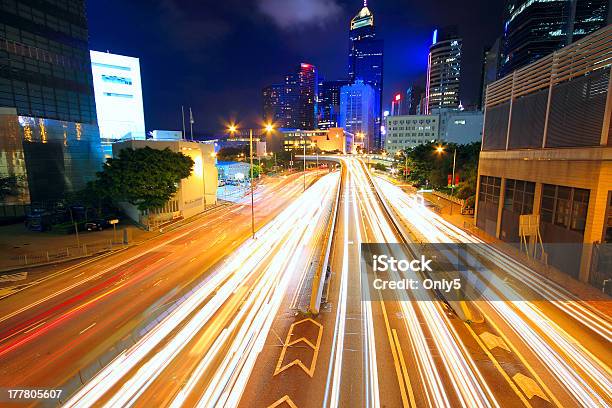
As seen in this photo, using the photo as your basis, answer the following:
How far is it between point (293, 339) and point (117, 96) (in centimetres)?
8991

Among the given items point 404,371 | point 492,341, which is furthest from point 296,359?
point 492,341

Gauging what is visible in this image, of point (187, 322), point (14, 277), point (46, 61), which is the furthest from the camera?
point (46, 61)

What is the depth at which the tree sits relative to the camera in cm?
3033

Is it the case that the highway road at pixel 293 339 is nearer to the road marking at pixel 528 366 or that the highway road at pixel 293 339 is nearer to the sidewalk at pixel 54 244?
the road marking at pixel 528 366

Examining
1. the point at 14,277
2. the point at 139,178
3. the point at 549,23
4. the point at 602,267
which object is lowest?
the point at 14,277

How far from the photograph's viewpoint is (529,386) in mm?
10023

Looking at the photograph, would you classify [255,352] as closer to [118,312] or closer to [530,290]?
[118,312]

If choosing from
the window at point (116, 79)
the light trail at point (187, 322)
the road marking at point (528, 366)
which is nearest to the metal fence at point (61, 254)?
the light trail at point (187, 322)

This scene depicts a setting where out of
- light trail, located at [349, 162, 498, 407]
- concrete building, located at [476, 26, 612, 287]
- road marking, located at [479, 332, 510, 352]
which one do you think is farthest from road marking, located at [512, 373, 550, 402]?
concrete building, located at [476, 26, 612, 287]

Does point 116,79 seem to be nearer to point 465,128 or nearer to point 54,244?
point 54,244

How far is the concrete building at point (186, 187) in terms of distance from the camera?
35844 millimetres

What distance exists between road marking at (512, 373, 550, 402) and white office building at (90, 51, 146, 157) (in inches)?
3479

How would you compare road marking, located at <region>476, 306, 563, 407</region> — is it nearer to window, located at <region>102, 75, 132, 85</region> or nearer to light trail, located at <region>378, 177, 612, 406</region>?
light trail, located at <region>378, 177, 612, 406</region>

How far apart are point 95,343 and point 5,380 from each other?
2.79m
